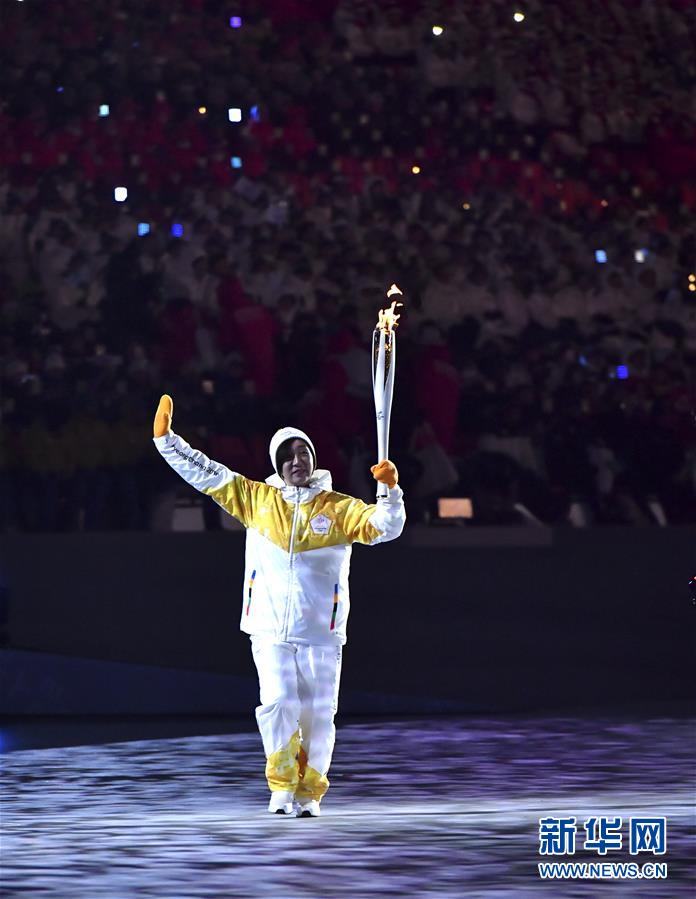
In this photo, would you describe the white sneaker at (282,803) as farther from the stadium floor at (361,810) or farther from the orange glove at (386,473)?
the orange glove at (386,473)

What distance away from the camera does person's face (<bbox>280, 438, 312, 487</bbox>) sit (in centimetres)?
827

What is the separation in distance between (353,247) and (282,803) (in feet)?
31.3

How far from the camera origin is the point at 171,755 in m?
10.4

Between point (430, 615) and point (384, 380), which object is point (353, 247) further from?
point (384, 380)

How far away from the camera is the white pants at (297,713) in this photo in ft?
26.7

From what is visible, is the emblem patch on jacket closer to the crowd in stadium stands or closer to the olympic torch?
the olympic torch

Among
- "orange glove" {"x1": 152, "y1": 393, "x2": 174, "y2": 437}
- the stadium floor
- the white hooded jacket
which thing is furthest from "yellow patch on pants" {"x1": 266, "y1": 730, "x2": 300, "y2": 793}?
"orange glove" {"x1": 152, "y1": 393, "x2": 174, "y2": 437}

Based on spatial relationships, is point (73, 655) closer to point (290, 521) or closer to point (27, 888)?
point (290, 521)

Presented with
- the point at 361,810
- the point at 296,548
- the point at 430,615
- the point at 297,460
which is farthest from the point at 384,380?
the point at 430,615

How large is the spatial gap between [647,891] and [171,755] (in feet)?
14.8

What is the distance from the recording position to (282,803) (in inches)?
320

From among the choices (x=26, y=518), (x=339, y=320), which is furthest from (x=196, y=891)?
(x=339, y=320)

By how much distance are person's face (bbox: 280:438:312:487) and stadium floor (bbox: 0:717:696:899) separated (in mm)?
1418

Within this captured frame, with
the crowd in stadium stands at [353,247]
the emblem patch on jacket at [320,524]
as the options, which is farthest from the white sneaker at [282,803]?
the crowd in stadium stands at [353,247]
